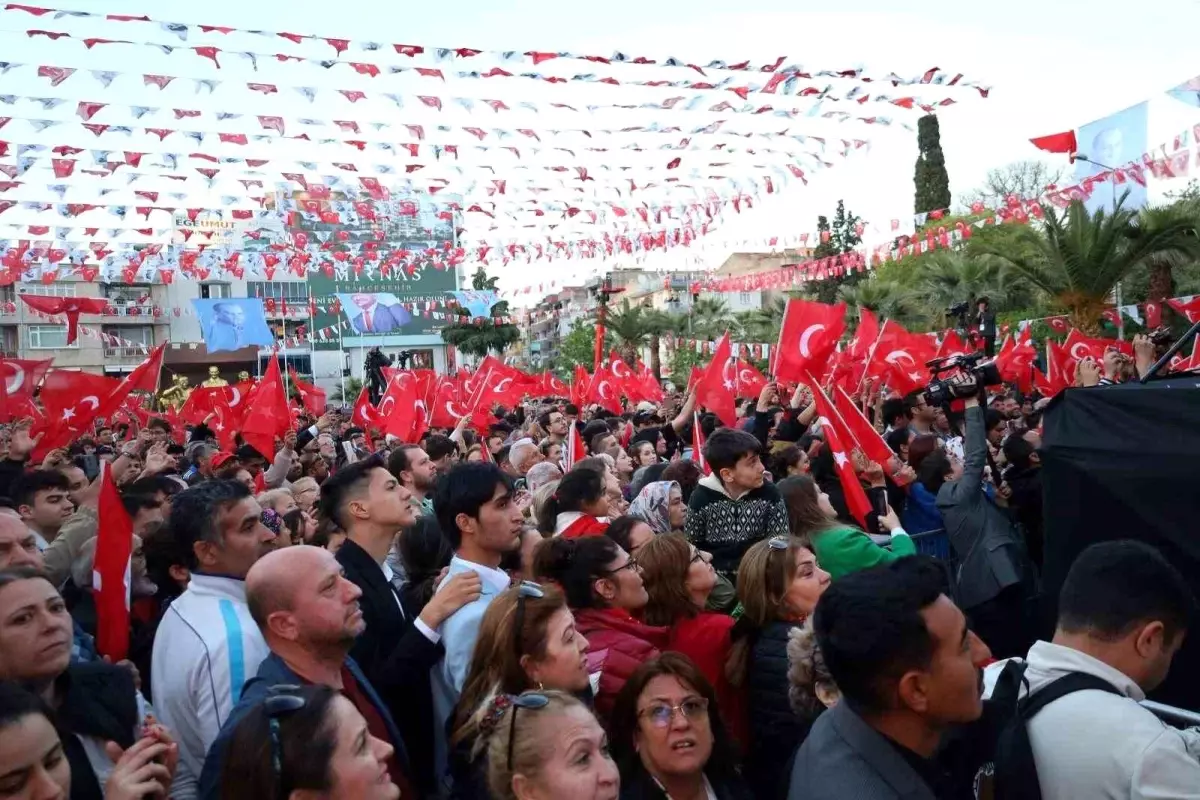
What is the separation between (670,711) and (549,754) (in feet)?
2.38

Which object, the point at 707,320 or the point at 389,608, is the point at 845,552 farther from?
the point at 707,320

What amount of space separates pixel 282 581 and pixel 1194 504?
11.5 ft

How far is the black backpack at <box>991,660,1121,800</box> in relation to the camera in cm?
265

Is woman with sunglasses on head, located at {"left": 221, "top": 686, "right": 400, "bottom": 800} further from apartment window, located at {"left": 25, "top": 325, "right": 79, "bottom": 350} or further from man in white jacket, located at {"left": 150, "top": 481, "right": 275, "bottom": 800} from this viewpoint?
apartment window, located at {"left": 25, "top": 325, "right": 79, "bottom": 350}

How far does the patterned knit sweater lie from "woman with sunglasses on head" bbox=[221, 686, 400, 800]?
12.3 feet

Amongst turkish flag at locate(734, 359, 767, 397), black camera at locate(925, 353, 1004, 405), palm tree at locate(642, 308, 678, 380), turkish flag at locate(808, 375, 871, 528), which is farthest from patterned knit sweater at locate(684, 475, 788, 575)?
palm tree at locate(642, 308, 678, 380)

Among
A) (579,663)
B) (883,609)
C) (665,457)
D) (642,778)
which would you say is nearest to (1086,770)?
(883,609)

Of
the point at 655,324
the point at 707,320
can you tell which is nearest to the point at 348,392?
the point at 707,320

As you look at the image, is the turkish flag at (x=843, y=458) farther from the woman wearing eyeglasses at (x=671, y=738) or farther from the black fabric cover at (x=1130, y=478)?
the woman wearing eyeglasses at (x=671, y=738)

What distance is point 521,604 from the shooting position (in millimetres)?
3494

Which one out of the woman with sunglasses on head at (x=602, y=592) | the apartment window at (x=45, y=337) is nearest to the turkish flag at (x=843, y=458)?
the woman with sunglasses on head at (x=602, y=592)

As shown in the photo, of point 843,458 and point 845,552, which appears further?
point 843,458

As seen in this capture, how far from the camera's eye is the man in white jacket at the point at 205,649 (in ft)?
11.7

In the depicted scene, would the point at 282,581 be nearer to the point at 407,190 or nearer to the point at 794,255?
the point at 407,190
